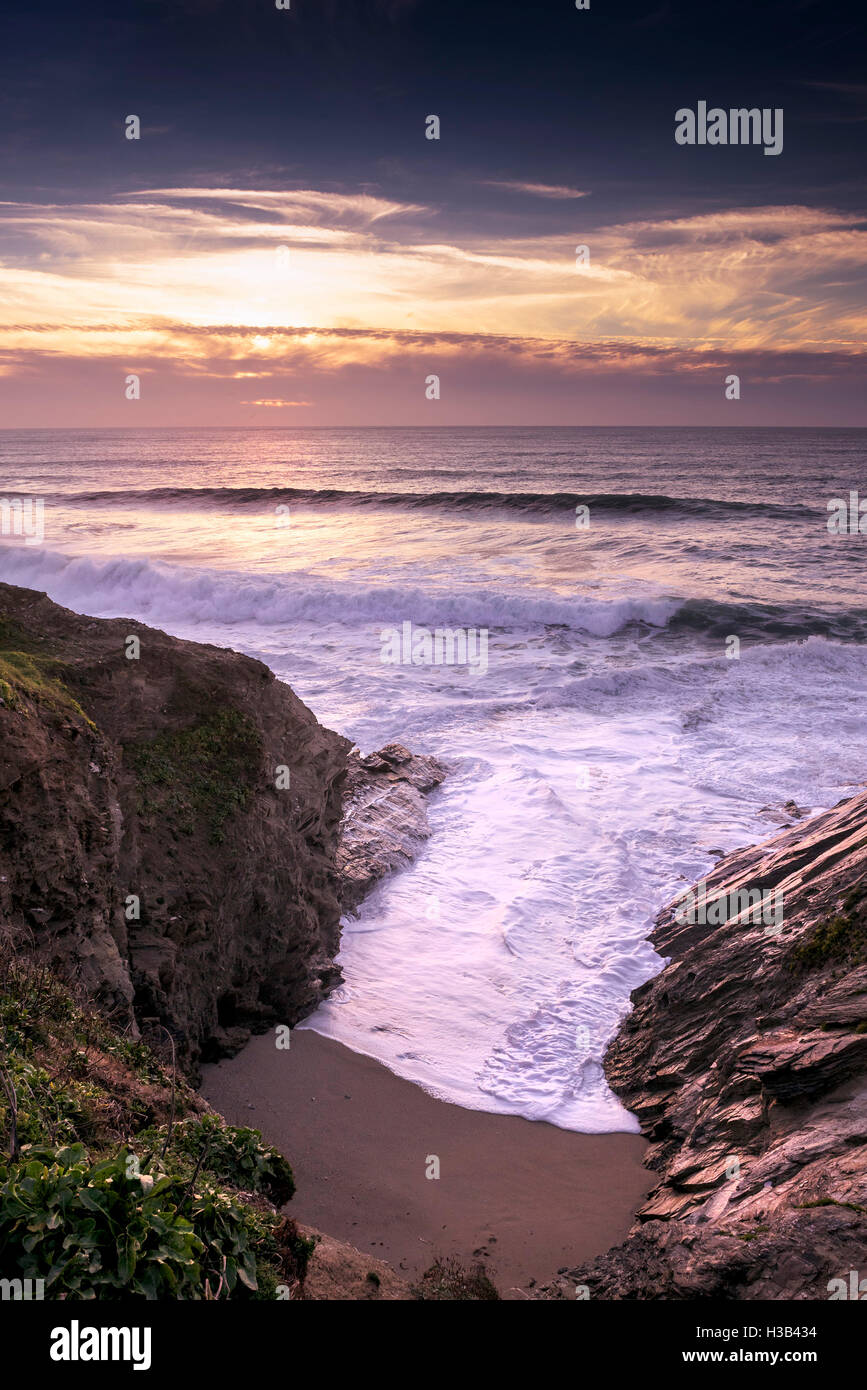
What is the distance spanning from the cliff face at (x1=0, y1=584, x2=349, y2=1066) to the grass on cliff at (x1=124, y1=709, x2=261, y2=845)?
14 millimetres

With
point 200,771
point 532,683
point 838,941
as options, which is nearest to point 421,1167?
point 838,941

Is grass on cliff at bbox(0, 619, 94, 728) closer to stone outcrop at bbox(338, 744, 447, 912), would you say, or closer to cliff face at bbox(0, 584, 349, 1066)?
cliff face at bbox(0, 584, 349, 1066)

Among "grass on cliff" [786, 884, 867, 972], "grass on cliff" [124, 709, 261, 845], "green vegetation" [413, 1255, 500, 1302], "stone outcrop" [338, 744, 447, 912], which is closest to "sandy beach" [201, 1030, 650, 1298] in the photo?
"green vegetation" [413, 1255, 500, 1302]

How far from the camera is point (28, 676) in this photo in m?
7.19

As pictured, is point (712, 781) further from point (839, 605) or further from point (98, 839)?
point (839, 605)

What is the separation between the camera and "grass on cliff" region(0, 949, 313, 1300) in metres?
2.91

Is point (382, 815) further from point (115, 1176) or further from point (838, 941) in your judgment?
point (115, 1176)

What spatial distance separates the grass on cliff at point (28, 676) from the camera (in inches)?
254

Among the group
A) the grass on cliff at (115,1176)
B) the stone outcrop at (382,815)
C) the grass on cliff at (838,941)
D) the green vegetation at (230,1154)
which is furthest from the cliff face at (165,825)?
the grass on cliff at (838,941)

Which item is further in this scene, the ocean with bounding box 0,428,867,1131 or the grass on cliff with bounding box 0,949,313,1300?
the ocean with bounding box 0,428,867,1131

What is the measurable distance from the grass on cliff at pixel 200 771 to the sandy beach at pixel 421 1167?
2263 mm

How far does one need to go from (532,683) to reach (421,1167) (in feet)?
47.6

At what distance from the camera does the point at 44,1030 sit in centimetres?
486

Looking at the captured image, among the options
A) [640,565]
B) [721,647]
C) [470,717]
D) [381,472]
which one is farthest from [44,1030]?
[381,472]
